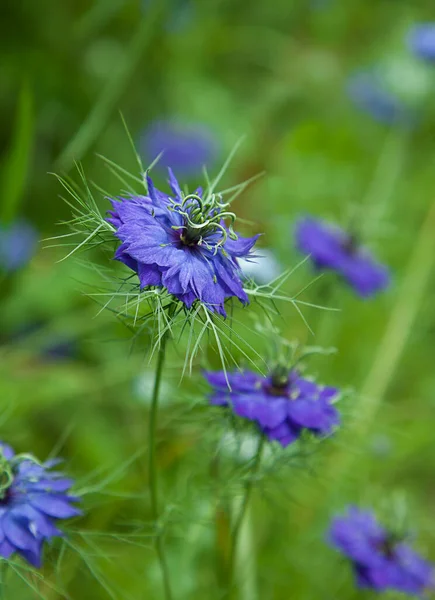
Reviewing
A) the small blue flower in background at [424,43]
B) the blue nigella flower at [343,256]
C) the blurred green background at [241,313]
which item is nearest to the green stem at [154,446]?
the blurred green background at [241,313]

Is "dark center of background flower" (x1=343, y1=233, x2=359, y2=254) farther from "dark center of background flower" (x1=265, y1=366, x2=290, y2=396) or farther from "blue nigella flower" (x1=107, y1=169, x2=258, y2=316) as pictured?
"blue nigella flower" (x1=107, y1=169, x2=258, y2=316)

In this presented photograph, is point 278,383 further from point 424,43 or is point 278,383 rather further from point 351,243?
point 424,43

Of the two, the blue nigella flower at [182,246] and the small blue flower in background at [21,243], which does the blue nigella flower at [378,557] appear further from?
the small blue flower in background at [21,243]

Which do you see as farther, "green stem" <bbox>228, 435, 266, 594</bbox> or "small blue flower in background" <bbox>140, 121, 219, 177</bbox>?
"small blue flower in background" <bbox>140, 121, 219, 177</bbox>

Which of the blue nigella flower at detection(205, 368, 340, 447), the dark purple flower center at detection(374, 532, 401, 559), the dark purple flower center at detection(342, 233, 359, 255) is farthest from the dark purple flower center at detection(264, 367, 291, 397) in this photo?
the dark purple flower center at detection(342, 233, 359, 255)

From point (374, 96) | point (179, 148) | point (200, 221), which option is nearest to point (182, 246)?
point (200, 221)
